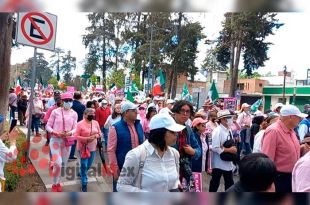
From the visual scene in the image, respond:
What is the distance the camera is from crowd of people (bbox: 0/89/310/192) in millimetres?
2159

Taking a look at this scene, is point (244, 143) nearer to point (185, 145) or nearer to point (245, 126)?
point (245, 126)

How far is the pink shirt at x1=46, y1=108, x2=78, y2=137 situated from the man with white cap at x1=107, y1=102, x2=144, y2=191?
1900 millimetres

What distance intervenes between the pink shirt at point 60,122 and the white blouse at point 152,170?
3.90 metres

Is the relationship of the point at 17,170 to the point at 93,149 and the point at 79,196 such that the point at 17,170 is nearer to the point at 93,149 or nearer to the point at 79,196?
the point at 93,149

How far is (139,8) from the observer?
0.83m

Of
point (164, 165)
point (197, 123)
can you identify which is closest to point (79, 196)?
point (164, 165)

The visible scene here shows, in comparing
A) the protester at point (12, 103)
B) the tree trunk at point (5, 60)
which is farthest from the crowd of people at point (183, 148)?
the protester at point (12, 103)

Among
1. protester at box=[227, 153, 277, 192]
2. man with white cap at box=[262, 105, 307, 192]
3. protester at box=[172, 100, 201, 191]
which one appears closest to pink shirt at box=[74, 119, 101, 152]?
protester at box=[172, 100, 201, 191]

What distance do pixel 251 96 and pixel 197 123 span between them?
39.6ft

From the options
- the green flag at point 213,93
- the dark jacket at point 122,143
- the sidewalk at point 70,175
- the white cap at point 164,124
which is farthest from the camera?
the green flag at point 213,93

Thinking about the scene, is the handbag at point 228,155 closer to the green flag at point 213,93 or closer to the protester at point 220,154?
the protester at point 220,154

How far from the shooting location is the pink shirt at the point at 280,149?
3.94m

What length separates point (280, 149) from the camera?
13.0 ft

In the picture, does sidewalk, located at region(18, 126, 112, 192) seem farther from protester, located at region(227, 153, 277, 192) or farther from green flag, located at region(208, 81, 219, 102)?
green flag, located at region(208, 81, 219, 102)
